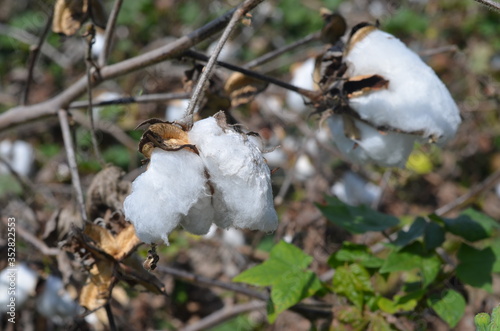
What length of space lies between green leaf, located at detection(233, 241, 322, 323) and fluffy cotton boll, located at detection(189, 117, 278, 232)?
0.46m

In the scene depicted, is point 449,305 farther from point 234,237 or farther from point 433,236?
point 234,237

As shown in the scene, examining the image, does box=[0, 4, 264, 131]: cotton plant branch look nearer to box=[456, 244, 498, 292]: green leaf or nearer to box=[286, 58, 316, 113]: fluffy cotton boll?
box=[456, 244, 498, 292]: green leaf

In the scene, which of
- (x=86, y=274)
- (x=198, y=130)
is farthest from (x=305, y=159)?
(x=198, y=130)

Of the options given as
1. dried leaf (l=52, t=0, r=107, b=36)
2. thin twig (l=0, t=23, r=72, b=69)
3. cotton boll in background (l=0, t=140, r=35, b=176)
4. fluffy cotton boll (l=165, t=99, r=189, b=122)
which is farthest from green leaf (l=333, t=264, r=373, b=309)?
thin twig (l=0, t=23, r=72, b=69)

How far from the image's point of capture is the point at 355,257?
65.6 inches

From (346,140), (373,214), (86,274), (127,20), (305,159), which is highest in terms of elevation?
(346,140)

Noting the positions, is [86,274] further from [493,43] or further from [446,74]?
[493,43]

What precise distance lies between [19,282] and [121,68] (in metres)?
1.10

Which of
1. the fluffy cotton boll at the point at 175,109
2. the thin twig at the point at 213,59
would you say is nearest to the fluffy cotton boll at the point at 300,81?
the fluffy cotton boll at the point at 175,109

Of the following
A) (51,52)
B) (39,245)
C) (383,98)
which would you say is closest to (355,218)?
(383,98)

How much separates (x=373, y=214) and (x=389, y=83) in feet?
1.77

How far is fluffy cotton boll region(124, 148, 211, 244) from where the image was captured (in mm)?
1024

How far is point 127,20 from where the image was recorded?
4773 mm

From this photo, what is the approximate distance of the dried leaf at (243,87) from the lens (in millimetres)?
1651
